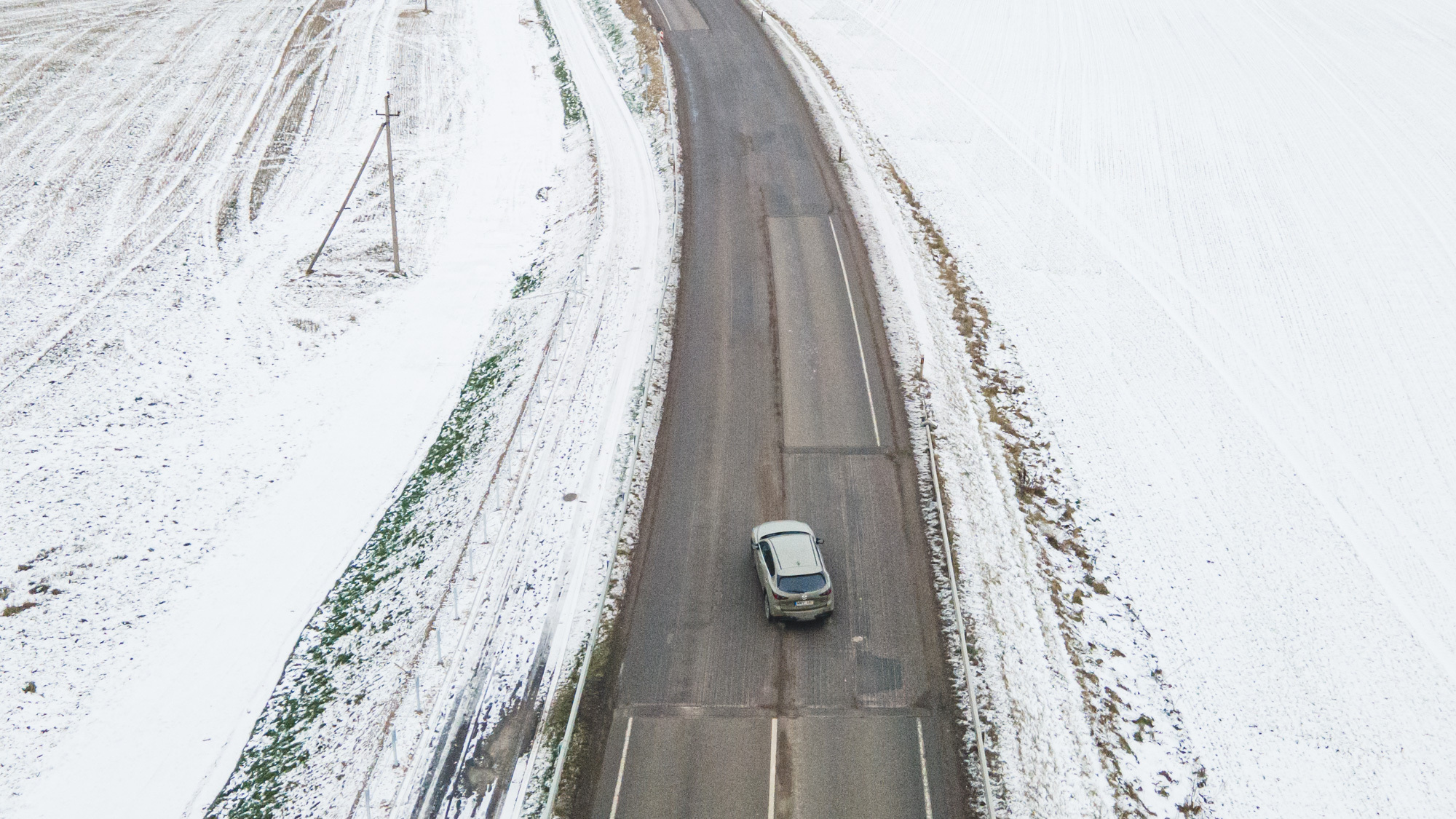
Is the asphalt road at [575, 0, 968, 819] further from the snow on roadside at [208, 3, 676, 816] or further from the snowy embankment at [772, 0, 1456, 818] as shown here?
the snowy embankment at [772, 0, 1456, 818]

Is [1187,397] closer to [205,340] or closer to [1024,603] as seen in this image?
[1024,603]

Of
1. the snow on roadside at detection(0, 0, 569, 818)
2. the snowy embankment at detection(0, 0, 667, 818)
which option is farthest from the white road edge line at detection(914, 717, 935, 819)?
the snow on roadside at detection(0, 0, 569, 818)

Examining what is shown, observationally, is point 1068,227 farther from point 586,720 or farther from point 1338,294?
point 586,720

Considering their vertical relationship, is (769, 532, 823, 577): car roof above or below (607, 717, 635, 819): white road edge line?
above

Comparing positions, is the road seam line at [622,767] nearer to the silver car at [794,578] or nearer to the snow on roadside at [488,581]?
the snow on roadside at [488,581]

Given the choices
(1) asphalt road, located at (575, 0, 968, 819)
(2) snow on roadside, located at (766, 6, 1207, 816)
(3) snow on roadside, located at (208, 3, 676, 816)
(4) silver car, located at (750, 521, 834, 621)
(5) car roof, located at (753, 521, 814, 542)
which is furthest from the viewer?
(5) car roof, located at (753, 521, 814, 542)

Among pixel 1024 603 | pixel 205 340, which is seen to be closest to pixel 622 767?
pixel 1024 603

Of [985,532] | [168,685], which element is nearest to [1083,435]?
[985,532]
